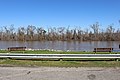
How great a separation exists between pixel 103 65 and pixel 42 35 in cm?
9496

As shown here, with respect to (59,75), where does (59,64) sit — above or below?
above

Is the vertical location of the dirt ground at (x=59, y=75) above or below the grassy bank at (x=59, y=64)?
below

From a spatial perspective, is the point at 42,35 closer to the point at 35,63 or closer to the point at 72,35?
the point at 72,35

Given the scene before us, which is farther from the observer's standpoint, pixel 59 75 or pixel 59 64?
pixel 59 64

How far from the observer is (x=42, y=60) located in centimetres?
1869

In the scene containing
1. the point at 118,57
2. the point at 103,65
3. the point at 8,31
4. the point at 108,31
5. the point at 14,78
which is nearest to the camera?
the point at 14,78

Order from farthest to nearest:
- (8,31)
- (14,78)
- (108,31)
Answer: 1. (8,31)
2. (108,31)
3. (14,78)

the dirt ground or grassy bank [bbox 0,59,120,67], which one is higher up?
grassy bank [bbox 0,59,120,67]

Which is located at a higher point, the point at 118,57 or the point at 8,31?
the point at 8,31

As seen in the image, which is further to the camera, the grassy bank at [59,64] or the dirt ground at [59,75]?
the grassy bank at [59,64]

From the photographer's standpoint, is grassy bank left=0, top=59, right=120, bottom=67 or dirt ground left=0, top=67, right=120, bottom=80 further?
grassy bank left=0, top=59, right=120, bottom=67

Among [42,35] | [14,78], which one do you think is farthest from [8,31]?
[14,78]

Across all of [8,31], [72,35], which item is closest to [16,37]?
[8,31]

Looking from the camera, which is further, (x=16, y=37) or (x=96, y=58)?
(x=16, y=37)
